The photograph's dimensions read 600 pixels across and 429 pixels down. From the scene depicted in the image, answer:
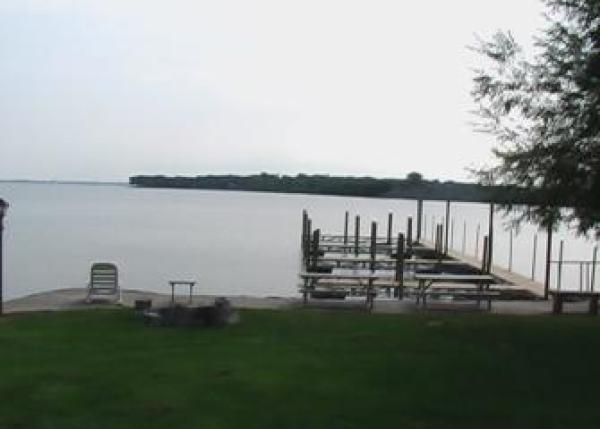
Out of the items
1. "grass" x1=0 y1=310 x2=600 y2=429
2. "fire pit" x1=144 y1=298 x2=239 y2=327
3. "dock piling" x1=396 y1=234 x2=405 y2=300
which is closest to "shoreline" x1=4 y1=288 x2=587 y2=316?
"dock piling" x1=396 y1=234 x2=405 y2=300

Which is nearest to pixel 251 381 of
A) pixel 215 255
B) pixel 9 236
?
pixel 215 255

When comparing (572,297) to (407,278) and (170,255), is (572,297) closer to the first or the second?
(407,278)

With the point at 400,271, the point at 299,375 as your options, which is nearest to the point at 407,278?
the point at 400,271

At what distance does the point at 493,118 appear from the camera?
1333cm

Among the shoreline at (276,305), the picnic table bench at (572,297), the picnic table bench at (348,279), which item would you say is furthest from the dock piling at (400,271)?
the picnic table bench at (572,297)

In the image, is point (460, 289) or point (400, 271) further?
point (400, 271)

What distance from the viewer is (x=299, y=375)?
9.37 metres

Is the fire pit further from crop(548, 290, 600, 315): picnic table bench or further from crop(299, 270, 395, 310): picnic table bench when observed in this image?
crop(548, 290, 600, 315): picnic table bench

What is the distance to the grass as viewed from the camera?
7773 mm

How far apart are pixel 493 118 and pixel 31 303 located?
368 inches

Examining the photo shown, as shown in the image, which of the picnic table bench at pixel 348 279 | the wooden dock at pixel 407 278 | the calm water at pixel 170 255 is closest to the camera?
the picnic table bench at pixel 348 279

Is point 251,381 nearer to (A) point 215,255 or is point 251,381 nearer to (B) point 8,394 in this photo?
(B) point 8,394

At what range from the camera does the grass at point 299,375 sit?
25.5 feet

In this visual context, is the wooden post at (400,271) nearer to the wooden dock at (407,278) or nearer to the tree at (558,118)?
the wooden dock at (407,278)
